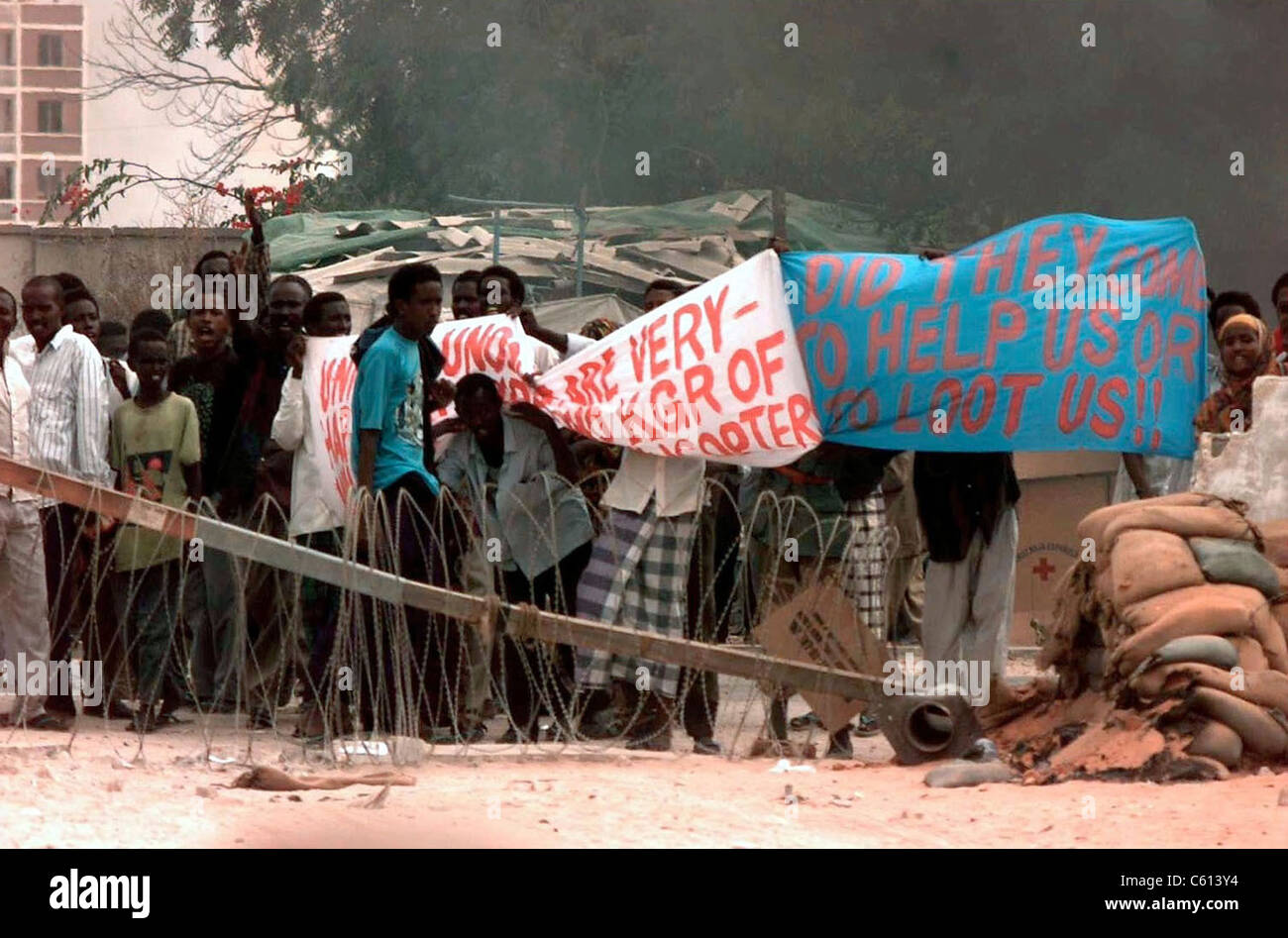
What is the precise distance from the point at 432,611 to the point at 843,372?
2.22 meters

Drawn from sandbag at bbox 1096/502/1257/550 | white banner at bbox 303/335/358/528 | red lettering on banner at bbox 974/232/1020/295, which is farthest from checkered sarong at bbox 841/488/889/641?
white banner at bbox 303/335/358/528

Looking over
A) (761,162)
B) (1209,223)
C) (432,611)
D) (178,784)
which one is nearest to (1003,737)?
(432,611)

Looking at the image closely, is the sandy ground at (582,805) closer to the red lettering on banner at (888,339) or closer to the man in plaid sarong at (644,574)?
the man in plaid sarong at (644,574)

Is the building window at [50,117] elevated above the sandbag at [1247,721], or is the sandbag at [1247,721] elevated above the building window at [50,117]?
the building window at [50,117]

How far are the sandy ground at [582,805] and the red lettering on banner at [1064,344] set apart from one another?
6.27ft

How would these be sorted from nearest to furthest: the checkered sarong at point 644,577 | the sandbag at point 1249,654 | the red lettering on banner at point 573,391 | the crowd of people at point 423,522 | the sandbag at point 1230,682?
the sandbag at point 1230,682 < the sandbag at point 1249,654 < the crowd of people at point 423,522 < the checkered sarong at point 644,577 < the red lettering on banner at point 573,391

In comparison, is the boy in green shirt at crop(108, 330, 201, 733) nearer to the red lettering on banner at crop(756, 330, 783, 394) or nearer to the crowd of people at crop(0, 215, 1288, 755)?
the crowd of people at crop(0, 215, 1288, 755)

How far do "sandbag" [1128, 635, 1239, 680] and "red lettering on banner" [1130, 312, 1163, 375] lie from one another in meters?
1.78

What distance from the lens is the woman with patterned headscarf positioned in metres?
8.34

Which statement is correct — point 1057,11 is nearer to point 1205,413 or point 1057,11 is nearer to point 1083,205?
point 1083,205

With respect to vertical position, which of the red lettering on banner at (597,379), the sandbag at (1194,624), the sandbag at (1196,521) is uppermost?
the red lettering on banner at (597,379)

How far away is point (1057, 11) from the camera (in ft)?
65.8

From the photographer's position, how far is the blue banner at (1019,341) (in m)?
8.74

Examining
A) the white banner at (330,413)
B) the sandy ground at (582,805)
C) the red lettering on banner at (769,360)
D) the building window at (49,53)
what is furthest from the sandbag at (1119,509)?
the building window at (49,53)
